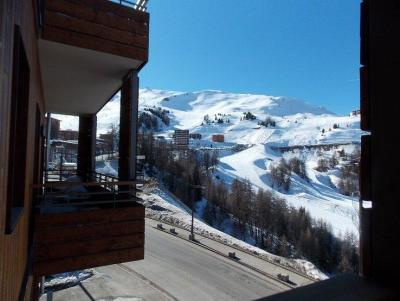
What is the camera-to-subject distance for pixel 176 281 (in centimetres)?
1203

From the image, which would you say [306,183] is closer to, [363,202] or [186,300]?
[186,300]

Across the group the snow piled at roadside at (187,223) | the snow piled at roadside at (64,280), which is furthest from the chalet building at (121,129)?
the snow piled at roadside at (187,223)

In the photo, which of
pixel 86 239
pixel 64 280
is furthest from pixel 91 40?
pixel 64 280

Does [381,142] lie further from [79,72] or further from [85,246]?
[79,72]

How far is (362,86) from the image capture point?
2.68ft

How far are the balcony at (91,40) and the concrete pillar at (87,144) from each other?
400 centimetres

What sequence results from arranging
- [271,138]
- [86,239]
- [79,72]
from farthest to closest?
[271,138] → [79,72] → [86,239]

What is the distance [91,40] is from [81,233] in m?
2.53

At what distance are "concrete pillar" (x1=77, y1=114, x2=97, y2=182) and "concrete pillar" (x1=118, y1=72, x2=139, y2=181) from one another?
15.2 feet

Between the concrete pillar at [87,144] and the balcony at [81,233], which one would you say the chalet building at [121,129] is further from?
the concrete pillar at [87,144]

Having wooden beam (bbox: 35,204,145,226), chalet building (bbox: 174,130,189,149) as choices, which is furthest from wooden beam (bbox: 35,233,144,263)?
chalet building (bbox: 174,130,189,149)

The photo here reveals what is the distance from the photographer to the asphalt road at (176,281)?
1033 centimetres

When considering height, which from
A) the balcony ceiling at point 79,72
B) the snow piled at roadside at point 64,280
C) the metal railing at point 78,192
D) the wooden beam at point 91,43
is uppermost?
the wooden beam at point 91,43

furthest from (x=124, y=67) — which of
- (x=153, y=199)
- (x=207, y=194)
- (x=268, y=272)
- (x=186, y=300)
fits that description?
(x=207, y=194)
